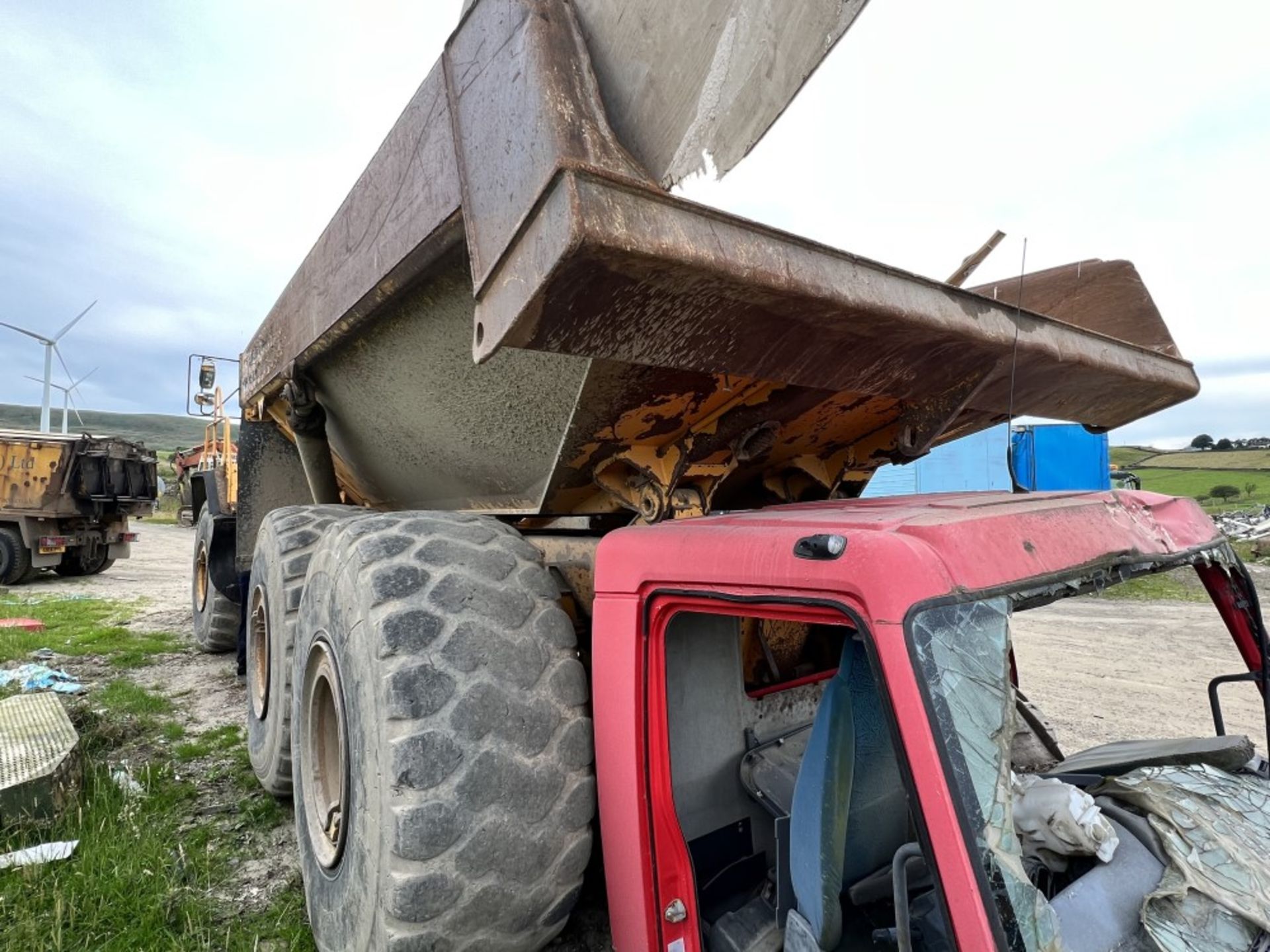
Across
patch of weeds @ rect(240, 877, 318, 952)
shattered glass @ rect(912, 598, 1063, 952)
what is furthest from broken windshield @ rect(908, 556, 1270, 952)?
patch of weeds @ rect(240, 877, 318, 952)

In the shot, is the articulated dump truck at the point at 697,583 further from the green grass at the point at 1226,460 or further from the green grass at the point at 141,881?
the green grass at the point at 1226,460

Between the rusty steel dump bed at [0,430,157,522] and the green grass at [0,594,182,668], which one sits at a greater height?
the rusty steel dump bed at [0,430,157,522]

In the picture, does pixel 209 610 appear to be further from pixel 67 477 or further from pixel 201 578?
pixel 67 477

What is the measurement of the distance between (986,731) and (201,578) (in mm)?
6901

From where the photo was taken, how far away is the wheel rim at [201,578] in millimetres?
6219

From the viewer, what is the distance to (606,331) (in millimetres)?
1375

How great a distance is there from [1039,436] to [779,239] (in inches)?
471

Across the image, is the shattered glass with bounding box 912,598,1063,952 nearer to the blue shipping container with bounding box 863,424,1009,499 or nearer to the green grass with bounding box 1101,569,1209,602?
the green grass with bounding box 1101,569,1209,602

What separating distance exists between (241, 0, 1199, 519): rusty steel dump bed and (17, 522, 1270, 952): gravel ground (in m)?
0.87

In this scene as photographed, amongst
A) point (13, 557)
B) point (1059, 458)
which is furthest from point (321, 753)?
point (13, 557)

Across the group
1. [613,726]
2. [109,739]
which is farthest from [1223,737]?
[109,739]

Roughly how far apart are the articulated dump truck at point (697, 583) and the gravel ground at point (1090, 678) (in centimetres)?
72

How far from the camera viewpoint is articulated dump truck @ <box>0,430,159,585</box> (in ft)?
38.3

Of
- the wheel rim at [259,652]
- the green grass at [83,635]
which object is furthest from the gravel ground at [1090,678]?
the wheel rim at [259,652]
